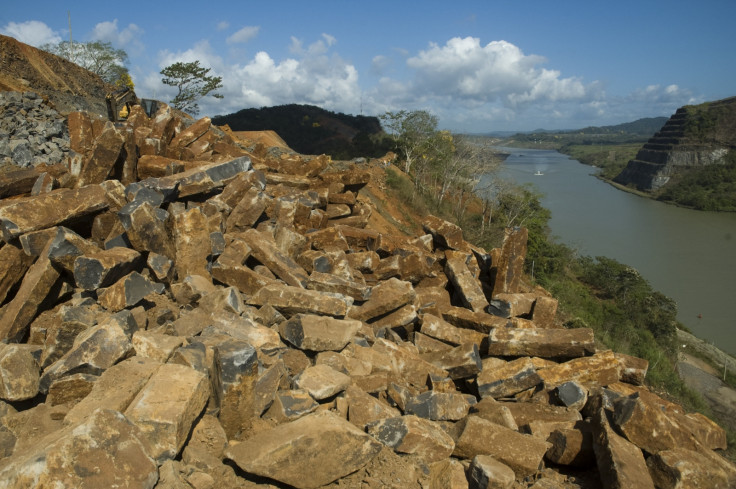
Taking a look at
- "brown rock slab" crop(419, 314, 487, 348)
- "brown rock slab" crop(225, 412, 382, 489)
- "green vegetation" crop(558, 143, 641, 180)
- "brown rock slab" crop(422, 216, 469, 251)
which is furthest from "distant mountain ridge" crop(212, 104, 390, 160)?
"green vegetation" crop(558, 143, 641, 180)

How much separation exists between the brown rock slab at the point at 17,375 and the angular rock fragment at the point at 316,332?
2006mm

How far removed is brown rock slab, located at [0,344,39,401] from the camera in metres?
3.35

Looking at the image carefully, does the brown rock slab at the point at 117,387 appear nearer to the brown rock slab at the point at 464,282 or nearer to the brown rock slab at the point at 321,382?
the brown rock slab at the point at 321,382

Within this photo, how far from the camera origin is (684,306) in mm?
31828

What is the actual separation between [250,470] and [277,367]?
3.13ft

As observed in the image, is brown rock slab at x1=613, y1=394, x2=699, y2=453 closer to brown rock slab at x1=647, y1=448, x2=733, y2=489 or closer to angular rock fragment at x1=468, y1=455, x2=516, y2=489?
brown rock slab at x1=647, y1=448, x2=733, y2=489

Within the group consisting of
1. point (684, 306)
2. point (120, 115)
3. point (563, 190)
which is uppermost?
point (120, 115)

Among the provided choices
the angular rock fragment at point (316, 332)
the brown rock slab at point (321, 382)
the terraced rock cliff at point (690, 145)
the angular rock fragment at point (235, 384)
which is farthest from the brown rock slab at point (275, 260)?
the terraced rock cliff at point (690, 145)

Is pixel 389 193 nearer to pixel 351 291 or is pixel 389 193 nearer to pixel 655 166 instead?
pixel 351 291

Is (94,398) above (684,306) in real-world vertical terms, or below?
above

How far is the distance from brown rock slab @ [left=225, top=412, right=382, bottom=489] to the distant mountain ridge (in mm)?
42694

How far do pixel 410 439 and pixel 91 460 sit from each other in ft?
6.63

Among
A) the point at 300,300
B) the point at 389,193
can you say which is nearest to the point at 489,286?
the point at 300,300

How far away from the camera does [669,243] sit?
43906 millimetres
